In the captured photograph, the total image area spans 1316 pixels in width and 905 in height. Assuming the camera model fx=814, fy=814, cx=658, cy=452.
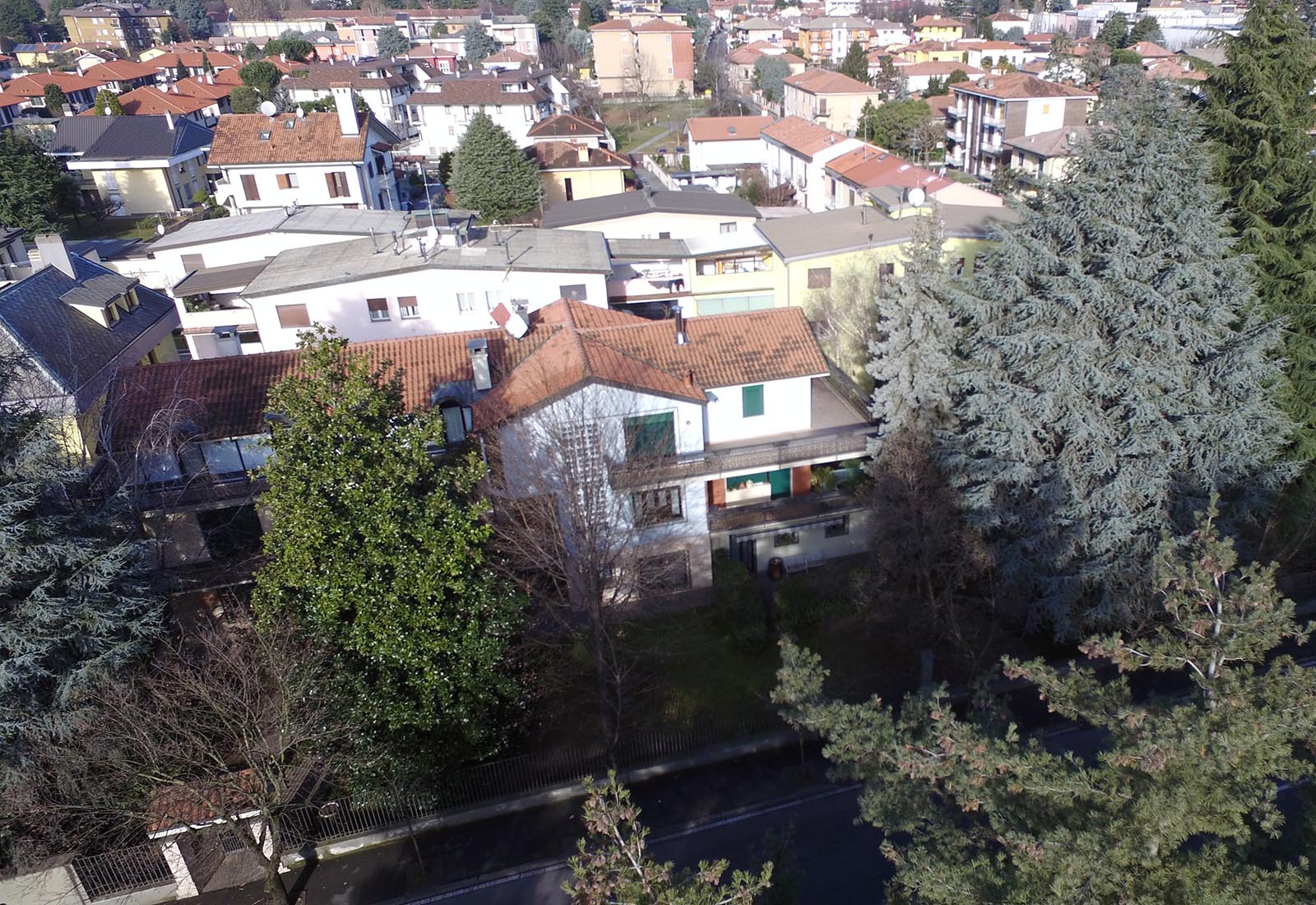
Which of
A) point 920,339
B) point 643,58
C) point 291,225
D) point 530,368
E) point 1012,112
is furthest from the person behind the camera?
point 643,58

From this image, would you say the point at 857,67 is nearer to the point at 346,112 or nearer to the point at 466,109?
the point at 466,109

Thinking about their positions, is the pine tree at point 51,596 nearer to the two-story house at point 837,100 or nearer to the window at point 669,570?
the window at point 669,570

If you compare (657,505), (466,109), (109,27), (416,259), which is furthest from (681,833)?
(109,27)

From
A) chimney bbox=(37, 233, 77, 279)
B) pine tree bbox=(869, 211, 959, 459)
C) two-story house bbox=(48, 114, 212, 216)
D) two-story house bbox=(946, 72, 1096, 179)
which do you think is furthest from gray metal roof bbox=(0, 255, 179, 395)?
two-story house bbox=(946, 72, 1096, 179)

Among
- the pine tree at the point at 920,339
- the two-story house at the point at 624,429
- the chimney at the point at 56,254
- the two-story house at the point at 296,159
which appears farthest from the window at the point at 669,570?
the two-story house at the point at 296,159

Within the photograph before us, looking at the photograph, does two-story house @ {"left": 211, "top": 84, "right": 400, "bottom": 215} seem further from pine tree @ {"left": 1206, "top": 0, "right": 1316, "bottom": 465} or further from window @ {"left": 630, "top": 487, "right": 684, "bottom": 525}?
pine tree @ {"left": 1206, "top": 0, "right": 1316, "bottom": 465}

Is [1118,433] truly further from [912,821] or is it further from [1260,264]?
[912,821]
